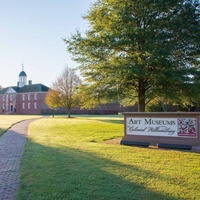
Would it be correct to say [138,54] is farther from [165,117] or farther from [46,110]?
[46,110]

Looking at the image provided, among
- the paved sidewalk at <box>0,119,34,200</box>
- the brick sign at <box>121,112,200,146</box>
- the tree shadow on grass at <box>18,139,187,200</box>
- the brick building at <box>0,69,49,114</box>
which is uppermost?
the brick building at <box>0,69,49,114</box>

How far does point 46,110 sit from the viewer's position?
6156cm

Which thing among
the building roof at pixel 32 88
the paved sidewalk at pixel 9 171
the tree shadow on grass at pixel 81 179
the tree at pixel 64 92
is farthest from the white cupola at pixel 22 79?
the tree shadow on grass at pixel 81 179

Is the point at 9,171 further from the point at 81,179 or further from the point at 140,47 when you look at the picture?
the point at 140,47

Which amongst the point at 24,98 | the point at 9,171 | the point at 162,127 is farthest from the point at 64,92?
the point at 9,171

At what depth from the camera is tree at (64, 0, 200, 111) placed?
11055 millimetres

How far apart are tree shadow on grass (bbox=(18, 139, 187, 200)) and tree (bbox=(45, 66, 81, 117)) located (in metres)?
35.4

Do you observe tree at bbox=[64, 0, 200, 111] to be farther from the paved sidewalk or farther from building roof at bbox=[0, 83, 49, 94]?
building roof at bbox=[0, 83, 49, 94]

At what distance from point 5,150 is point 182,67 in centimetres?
914

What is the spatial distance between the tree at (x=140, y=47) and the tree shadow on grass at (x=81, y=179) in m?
5.47

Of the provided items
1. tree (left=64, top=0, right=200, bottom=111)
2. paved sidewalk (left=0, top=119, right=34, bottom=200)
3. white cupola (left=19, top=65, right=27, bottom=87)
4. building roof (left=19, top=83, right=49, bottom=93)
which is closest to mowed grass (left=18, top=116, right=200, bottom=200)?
paved sidewalk (left=0, top=119, right=34, bottom=200)

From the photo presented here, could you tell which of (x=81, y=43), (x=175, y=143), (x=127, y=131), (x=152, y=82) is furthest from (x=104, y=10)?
(x=175, y=143)

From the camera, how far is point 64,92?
4350cm

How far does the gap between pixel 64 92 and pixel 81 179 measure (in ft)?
127
